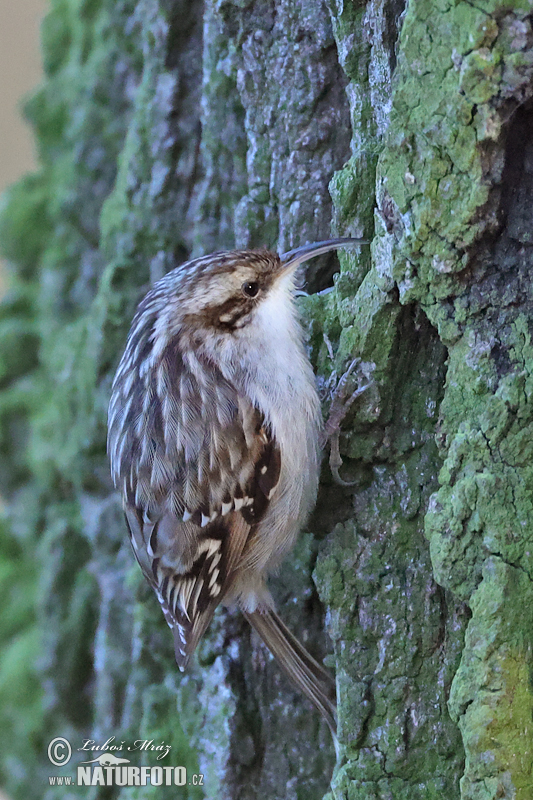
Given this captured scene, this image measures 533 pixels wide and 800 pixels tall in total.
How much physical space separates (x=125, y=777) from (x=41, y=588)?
2.34 feet

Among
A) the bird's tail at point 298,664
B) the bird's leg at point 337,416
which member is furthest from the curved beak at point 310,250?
the bird's tail at point 298,664

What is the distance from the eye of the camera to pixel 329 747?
1.82m

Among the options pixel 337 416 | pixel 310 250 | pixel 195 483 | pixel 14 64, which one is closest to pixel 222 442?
pixel 195 483

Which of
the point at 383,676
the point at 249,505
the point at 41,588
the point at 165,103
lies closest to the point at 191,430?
the point at 249,505

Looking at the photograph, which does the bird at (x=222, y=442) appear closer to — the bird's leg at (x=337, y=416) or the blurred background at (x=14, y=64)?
the bird's leg at (x=337, y=416)

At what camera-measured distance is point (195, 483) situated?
1703 millimetres

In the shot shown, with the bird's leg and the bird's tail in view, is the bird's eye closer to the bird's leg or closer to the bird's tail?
the bird's leg

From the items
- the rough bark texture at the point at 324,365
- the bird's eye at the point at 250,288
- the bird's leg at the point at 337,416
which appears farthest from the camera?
the bird's eye at the point at 250,288

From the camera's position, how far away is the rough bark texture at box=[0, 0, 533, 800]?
1362mm

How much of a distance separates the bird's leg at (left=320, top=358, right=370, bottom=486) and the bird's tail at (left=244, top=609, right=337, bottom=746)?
363 mm

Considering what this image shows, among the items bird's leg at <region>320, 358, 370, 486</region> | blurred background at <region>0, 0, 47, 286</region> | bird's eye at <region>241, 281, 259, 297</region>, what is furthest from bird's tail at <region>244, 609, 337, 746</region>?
blurred background at <region>0, 0, 47, 286</region>

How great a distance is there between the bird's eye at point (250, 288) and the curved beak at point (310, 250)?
0.23 feet

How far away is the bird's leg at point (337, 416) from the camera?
163 cm

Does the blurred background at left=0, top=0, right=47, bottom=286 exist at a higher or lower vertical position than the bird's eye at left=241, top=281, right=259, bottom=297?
higher
